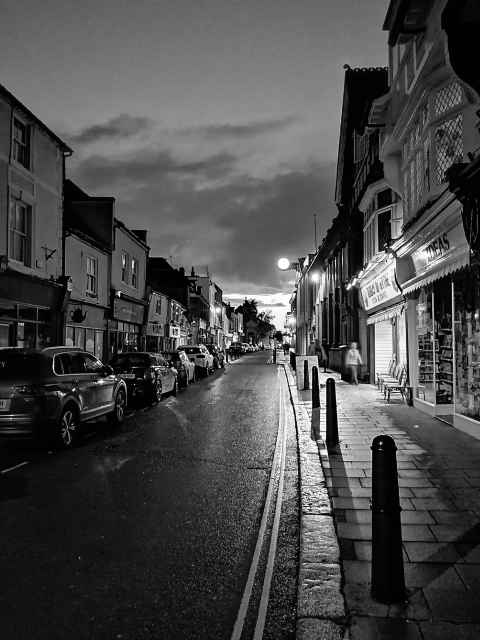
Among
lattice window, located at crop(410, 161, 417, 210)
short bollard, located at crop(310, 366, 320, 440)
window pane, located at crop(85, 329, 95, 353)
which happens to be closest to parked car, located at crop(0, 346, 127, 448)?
short bollard, located at crop(310, 366, 320, 440)

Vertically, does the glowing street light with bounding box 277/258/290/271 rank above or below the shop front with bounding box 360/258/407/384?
above

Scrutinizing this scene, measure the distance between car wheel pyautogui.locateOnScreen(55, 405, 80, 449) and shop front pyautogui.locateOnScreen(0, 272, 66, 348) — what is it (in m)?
7.67

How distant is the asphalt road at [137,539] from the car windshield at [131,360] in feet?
20.5

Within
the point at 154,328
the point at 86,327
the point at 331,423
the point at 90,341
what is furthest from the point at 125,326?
the point at 331,423

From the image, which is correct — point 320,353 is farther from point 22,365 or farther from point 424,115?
point 22,365

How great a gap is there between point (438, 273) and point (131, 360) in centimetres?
941

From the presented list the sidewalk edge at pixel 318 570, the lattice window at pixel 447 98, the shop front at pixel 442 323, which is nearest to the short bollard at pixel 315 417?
the shop front at pixel 442 323

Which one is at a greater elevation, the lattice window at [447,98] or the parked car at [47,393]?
the lattice window at [447,98]

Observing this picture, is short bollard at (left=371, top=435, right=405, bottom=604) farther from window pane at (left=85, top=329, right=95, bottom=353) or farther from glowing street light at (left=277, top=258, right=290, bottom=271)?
window pane at (left=85, top=329, right=95, bottom=353)

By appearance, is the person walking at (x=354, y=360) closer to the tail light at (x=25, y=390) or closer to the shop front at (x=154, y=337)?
the tail light at (x=25, y=390)

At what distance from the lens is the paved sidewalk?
3248mm

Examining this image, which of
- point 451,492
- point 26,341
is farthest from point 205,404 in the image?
point 451,492

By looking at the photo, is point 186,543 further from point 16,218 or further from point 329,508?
point 16,218

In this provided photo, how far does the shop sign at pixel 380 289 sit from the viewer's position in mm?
15018
